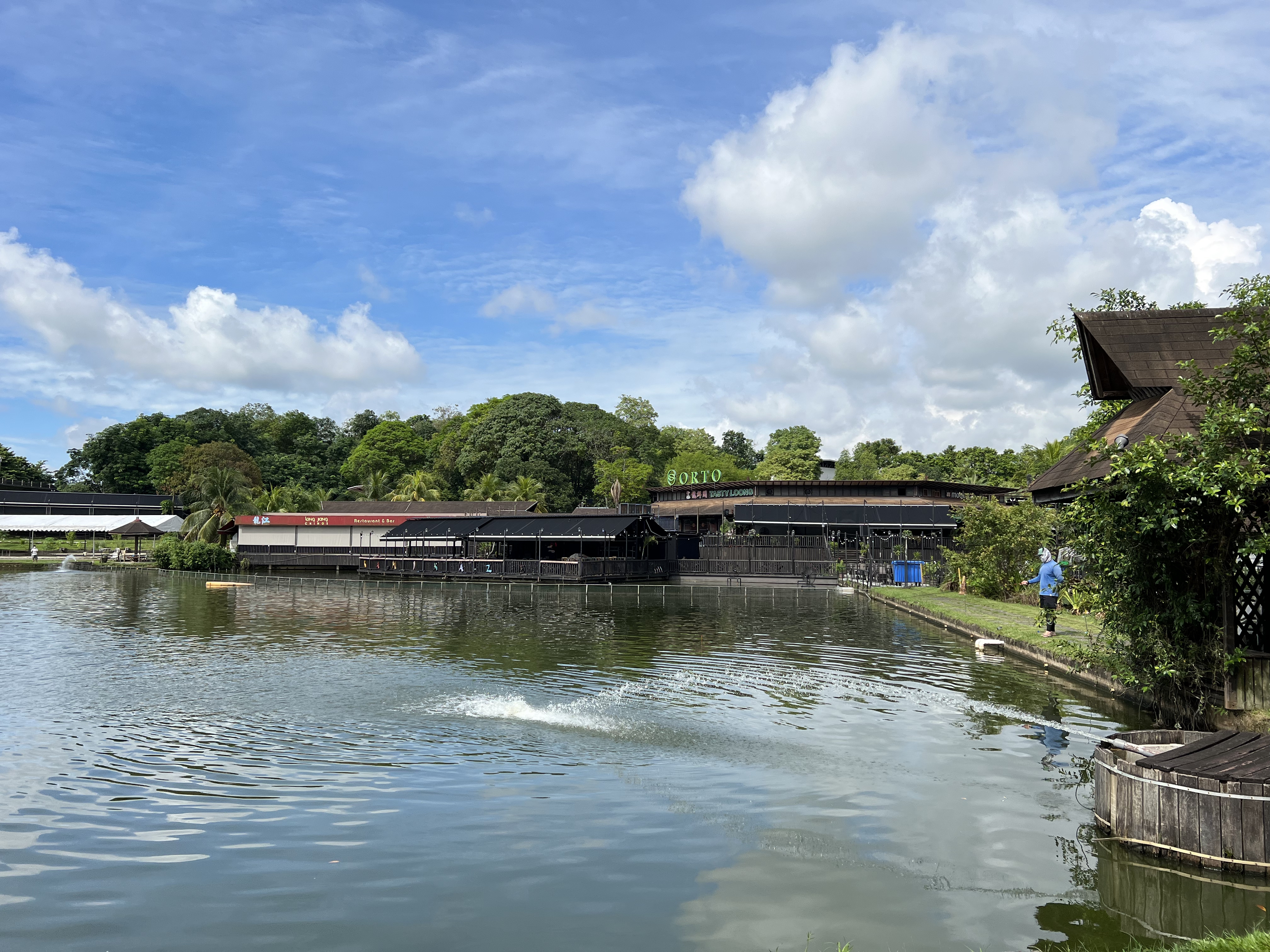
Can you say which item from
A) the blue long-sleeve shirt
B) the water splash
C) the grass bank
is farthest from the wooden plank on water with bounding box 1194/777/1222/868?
the blue long-sleeve shirt

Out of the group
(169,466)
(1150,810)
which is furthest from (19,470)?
(1150,810)

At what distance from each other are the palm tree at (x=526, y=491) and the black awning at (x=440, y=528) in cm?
1434

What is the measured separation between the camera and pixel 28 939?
5.83 m

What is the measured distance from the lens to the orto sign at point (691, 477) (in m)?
71.3

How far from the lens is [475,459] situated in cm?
8650

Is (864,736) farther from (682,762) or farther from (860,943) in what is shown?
(860,943)

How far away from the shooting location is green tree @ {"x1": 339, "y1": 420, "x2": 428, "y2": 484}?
96.8 meters

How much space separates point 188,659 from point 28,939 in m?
14.3

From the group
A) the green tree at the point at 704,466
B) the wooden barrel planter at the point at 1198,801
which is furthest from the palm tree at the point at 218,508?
the wooden barrel planter at the point at 1198,801

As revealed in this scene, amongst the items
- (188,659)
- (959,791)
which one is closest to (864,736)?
(959,791)

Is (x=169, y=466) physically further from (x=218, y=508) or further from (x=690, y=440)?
(x=690, y=440)

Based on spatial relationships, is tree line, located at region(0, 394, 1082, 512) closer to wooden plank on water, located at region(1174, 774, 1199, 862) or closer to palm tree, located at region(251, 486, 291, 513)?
palm tree, located at region(251, 486, 291, 513)

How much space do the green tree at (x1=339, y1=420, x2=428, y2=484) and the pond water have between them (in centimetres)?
7996

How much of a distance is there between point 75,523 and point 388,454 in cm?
3120
